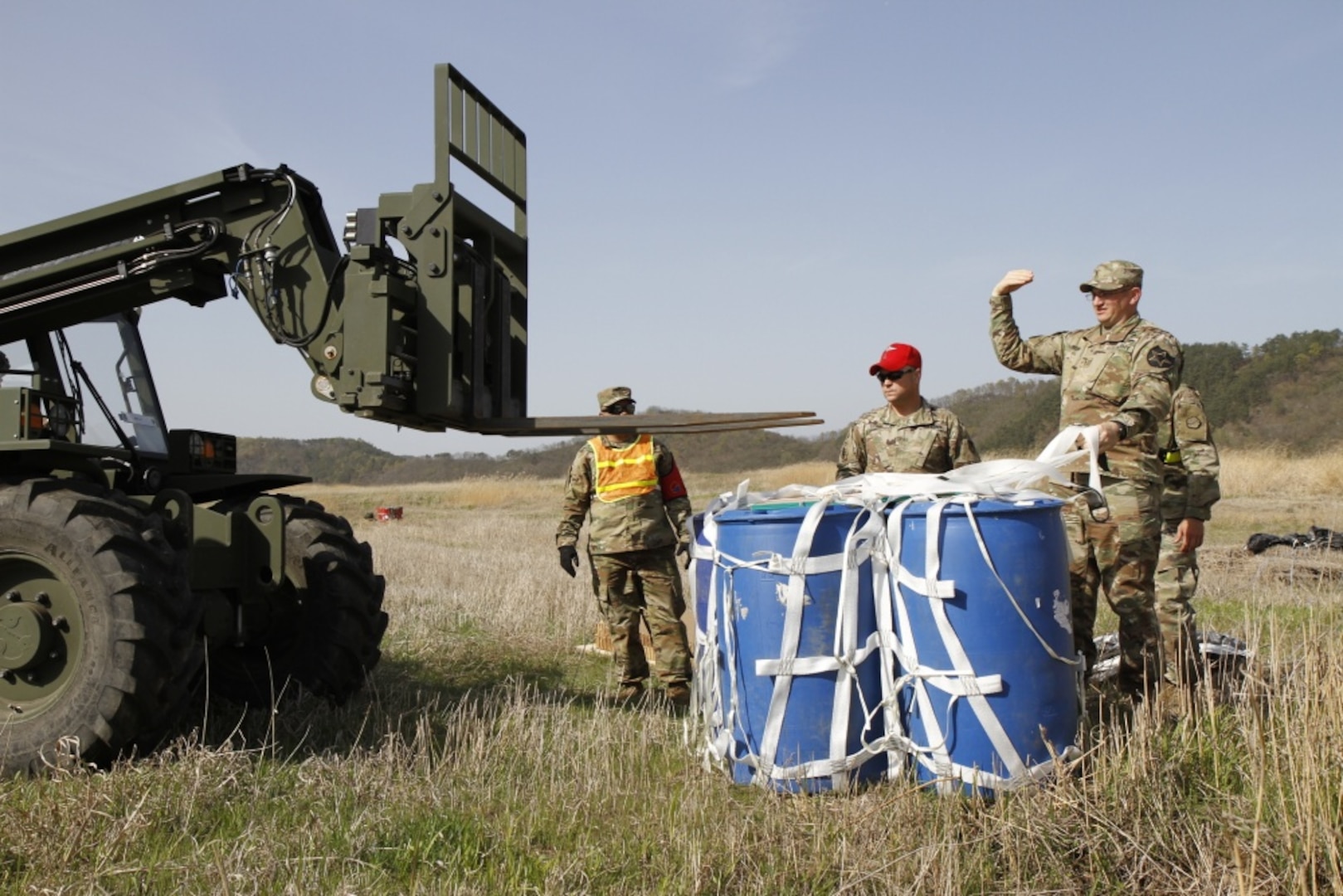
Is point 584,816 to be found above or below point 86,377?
below

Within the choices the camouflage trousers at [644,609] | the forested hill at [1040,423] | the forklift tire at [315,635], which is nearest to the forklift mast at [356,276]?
the forklift tire at [315,635]

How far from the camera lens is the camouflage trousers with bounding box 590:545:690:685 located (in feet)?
22.8

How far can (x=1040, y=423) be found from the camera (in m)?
52.8

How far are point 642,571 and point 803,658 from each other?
3.06 m

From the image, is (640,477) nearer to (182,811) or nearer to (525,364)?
(525,364)

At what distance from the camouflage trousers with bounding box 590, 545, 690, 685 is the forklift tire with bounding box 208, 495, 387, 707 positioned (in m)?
1.53

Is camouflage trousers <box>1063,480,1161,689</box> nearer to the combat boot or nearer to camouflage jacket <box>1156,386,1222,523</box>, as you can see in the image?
camouflage jacket <box>1156,386,1222,523</box>

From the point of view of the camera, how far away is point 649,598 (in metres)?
7.11

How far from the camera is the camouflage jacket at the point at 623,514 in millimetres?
7004

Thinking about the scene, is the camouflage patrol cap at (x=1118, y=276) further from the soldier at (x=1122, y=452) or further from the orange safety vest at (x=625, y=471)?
the orange safety vest at (x=625, y=471)

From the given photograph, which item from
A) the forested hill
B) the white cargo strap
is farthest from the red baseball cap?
the forested hill

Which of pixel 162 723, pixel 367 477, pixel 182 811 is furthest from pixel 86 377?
pixel 367 477

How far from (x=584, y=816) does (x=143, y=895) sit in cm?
139

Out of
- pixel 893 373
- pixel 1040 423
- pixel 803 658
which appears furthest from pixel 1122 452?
pixel 1040 423
